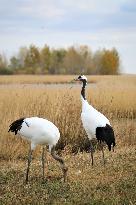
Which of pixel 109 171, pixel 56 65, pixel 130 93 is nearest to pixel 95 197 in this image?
pixel 109 171

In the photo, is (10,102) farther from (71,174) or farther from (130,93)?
(130,93)

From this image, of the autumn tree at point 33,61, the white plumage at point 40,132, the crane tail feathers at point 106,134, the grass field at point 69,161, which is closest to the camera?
the grass field at point 69,161

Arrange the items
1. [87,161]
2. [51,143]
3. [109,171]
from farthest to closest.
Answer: [87,161] < [109,171] < [51,143]

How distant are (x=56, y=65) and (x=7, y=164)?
60.9m

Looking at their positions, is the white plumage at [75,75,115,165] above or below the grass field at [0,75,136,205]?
above

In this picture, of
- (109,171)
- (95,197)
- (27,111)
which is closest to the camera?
(95,197)

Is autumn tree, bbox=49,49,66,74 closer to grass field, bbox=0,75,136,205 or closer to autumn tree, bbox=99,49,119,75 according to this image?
autumn tree, bbox=99,49,119,75

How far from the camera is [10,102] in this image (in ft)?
40.8

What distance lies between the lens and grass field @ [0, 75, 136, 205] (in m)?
6.97

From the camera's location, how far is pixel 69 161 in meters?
9.55

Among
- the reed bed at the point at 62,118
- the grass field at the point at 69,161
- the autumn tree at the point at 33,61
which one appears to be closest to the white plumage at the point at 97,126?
the grass field at the point at 69,161

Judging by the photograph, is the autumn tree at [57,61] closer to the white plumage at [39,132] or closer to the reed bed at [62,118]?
the reed bed at [62,118]

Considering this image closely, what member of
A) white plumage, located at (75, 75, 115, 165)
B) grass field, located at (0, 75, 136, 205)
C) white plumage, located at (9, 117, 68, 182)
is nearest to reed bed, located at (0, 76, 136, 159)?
grass field, located at (0, 75, 136, 205)

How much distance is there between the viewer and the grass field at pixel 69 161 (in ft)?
22.9
